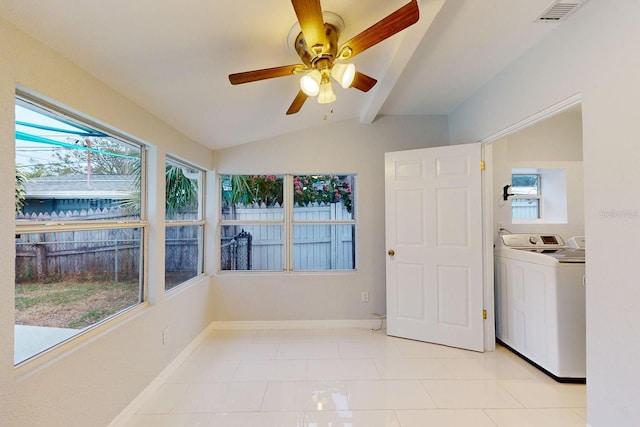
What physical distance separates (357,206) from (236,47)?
2220 millimetres

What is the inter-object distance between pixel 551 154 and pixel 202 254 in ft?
13.5

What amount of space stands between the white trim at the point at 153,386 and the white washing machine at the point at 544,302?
3072 millimetres

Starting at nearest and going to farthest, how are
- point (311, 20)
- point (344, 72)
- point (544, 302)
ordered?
Result: 1. point (311, 20)
2. point (344, 72)
3. point (544, 302)

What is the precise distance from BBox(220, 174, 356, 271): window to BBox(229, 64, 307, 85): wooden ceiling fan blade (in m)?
2.01

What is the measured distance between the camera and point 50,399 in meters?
1.35

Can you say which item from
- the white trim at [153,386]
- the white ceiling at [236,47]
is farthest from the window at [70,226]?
the white trim at [153,386]

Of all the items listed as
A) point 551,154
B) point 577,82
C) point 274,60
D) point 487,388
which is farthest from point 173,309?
point 551,154

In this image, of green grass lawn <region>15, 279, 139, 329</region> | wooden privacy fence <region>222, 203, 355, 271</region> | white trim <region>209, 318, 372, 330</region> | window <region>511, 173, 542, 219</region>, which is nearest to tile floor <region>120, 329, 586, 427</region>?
white trim <region>209, 318, 372, 330</region>

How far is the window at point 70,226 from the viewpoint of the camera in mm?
1365

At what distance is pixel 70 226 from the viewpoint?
1596 millimetres

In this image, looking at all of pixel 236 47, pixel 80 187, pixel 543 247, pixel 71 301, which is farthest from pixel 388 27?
pixel 543 247

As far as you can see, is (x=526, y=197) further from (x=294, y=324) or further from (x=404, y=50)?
(x=294, y=324)

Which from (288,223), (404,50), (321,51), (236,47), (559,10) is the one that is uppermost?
(559,10)

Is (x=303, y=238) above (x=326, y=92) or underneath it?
underneath
